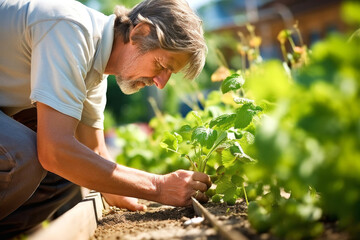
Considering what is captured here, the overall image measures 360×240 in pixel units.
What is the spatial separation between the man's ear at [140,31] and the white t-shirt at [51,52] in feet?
0.36

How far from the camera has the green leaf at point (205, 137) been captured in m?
1.86

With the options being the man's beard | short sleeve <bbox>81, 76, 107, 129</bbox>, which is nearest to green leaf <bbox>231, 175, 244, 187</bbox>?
the man's beard

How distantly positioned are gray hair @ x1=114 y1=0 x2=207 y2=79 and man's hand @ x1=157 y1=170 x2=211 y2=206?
640mm

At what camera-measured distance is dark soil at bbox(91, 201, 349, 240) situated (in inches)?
50.9

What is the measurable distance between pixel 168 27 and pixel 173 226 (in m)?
1.00

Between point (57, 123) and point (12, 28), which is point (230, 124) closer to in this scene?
point (57, 123)

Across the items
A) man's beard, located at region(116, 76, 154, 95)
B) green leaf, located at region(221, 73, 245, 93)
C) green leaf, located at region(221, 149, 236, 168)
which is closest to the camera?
green leaf, located at region(221, 149, 236, 168)

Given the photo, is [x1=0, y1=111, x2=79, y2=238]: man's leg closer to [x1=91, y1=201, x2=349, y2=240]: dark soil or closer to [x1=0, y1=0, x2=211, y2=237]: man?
[x1=0, y1=0, x2=211, y2=237]: man

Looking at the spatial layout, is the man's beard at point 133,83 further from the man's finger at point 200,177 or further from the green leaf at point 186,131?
the man's finger at point 200,177

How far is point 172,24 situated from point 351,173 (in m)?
1.47

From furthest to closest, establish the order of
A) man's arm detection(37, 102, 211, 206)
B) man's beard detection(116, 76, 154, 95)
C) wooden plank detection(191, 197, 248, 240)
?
man's beard detection(116, 76, 154, 95) → man's arm detection(37, 102, 211, 206) → wooden plank detection(191, 197, 248, 240)

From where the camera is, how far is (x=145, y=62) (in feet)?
7.18

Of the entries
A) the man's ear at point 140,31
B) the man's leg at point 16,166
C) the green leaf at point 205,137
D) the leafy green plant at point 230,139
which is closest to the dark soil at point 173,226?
the leafy green plant at point 230,139

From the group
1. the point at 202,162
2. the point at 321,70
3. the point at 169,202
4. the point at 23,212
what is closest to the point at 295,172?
the point at 321,70
